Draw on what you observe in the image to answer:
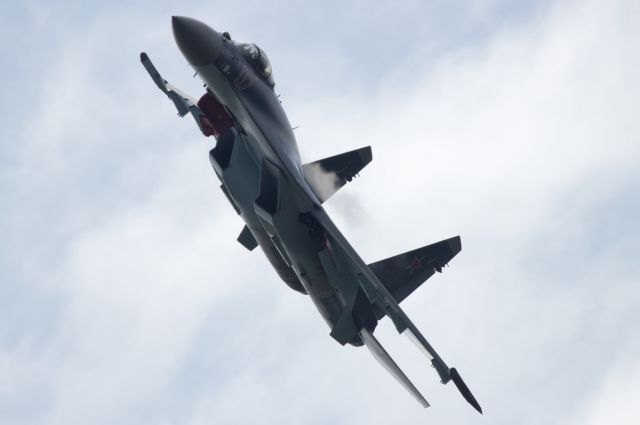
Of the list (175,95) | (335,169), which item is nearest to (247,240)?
(335,169)

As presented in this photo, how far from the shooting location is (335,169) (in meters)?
29.2

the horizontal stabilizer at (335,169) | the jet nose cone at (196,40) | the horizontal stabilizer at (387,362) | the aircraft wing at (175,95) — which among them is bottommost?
the horizontal stabilizer at (387,362)

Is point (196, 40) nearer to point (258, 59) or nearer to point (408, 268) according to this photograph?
point (258, 59)

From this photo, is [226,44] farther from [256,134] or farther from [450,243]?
[450,243]

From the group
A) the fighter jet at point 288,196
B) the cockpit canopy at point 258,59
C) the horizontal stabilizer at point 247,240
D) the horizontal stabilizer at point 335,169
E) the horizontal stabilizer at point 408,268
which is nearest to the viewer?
the fighter jet at point 288,196

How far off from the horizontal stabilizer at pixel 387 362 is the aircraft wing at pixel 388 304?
45.8 inches

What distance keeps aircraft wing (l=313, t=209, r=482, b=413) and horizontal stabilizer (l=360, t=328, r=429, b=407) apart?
3.82 ft

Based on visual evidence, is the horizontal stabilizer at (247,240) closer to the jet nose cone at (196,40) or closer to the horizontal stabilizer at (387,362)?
the horizontal stabilizer at (387,362)

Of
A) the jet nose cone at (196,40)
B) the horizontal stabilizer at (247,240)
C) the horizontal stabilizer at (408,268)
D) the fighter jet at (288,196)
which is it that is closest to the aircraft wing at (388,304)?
the fighter jet at (288,196)

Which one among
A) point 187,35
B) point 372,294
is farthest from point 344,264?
point 187,35

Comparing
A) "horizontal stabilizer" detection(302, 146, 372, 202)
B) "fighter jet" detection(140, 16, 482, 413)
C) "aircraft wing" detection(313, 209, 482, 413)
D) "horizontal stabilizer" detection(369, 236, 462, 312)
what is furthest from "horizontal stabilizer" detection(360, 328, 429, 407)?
"horizontal stabilizer" detection(302, 146, 372, 202)

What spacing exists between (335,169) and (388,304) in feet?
14.7

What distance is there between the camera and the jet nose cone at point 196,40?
24016 mm

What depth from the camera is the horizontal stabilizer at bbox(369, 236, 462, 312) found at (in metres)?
29.9
